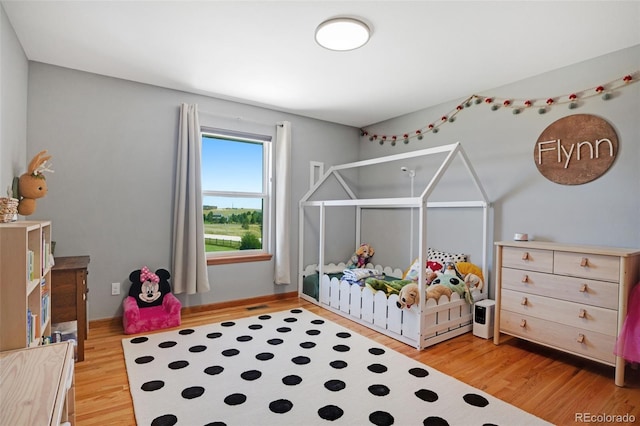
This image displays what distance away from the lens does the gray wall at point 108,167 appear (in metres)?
2.85

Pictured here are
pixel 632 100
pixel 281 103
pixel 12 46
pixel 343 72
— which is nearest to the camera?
pixel 12 46

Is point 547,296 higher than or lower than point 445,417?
higher

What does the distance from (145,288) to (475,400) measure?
278cm

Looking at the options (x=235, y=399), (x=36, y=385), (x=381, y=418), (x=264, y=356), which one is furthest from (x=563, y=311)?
(x=36, y=385)

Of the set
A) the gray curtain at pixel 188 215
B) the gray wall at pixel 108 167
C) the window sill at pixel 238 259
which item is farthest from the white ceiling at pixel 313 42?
the window sill at pixel 238 259

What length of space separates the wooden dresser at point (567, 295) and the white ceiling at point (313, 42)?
4.78 feet

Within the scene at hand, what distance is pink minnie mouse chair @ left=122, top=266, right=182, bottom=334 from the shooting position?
9.47 feet

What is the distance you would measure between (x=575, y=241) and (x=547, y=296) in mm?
596

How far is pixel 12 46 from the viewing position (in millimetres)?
2242

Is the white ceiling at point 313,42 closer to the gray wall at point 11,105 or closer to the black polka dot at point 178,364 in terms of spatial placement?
the gray wall at point 11,105

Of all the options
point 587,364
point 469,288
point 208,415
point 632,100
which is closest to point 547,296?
point 587,364

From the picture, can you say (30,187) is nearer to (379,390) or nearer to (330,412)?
(330,412)

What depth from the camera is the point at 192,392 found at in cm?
195

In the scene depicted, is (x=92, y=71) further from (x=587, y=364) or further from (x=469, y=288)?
(x=587, y=364)
